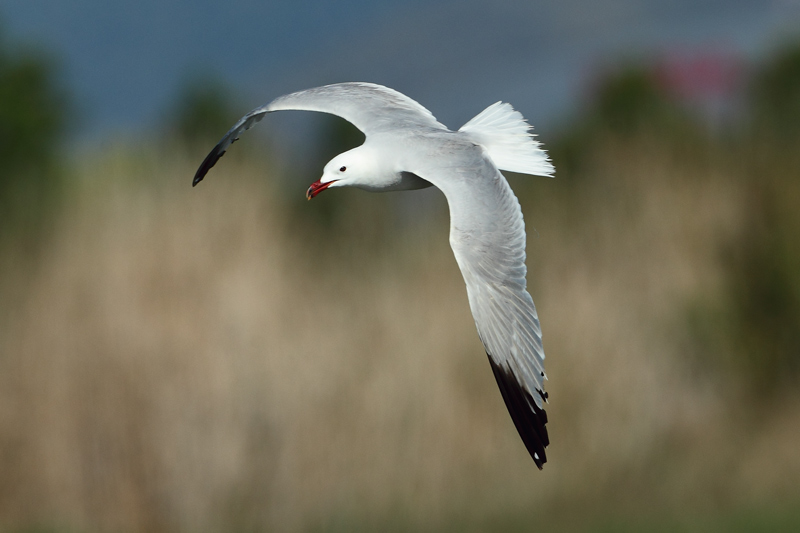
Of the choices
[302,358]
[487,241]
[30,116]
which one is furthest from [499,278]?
[30,116]

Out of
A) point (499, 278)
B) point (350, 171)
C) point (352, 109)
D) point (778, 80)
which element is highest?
point (778, 80)

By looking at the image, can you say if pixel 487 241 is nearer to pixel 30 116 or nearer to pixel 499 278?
pixel 499 278

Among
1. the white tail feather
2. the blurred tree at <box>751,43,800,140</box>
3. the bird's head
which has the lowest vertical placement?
the bird's head

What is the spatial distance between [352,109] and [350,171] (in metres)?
0.21

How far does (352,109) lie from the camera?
186 centimetres

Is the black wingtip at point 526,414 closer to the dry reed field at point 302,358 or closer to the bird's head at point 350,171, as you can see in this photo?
the bird's head at point 350,171

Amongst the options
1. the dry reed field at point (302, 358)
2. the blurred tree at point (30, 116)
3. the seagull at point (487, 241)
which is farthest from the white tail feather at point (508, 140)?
the blurred tree at point (30, 116)

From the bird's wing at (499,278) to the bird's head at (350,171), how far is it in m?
0.12

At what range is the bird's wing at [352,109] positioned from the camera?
1778 mm

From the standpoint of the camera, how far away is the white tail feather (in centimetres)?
185

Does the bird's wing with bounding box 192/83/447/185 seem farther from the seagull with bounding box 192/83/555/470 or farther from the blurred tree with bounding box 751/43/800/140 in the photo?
the blurred tree with bounding box 751/43/800/140

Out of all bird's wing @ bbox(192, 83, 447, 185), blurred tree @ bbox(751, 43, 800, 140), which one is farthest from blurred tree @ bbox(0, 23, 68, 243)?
bird's wing @ bbox(192, 83, 447, 185)

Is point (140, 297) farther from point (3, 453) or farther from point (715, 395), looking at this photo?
point (715, 395)

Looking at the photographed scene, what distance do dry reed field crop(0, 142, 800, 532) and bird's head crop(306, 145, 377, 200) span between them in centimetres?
295
